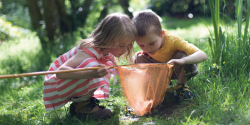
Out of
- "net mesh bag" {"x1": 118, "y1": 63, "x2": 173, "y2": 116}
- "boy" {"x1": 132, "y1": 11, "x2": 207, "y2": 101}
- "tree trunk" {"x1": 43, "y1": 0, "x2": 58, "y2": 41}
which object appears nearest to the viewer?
"net mesh bag" {"x1": 118, "y1": 63, "x2": 173, "y2": 116}

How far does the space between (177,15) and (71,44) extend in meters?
8.92

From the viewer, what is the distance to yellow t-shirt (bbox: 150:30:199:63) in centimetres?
207

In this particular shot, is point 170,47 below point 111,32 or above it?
below

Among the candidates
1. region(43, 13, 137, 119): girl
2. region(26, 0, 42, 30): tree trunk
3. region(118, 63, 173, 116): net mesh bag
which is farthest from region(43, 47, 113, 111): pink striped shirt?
region(26, 0, 42, 30): tree trunk

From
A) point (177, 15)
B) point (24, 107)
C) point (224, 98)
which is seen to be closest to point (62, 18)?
point (24, 107)

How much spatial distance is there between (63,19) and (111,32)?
490 cm

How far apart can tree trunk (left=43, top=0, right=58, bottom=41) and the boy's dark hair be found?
4.13 metres

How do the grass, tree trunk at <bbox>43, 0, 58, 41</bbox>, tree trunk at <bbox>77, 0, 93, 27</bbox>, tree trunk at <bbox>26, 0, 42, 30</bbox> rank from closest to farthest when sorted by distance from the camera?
A: the grass < tree trunk at <bbox>43, 0, 58, 41</bbox> < tree trunk at <bbox>26, 0, 42, 30</bbox> < tree trunk at <bbox>77, 0, 93, 27</bbox>

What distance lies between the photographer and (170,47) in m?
2.20

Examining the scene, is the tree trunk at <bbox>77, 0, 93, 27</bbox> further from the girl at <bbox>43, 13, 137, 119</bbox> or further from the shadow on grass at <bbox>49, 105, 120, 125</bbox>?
the shadow on grass at <bbox>49, 105, 120, 125</bbox>

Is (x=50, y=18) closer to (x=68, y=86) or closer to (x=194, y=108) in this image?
(x=68, y=86)

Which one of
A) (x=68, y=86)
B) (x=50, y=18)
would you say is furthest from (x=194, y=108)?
(x=50, y=18)

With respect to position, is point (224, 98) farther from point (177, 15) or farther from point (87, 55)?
point (177, 15)

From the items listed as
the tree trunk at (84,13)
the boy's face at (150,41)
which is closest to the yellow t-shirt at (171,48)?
the boy's face at (150,41)
